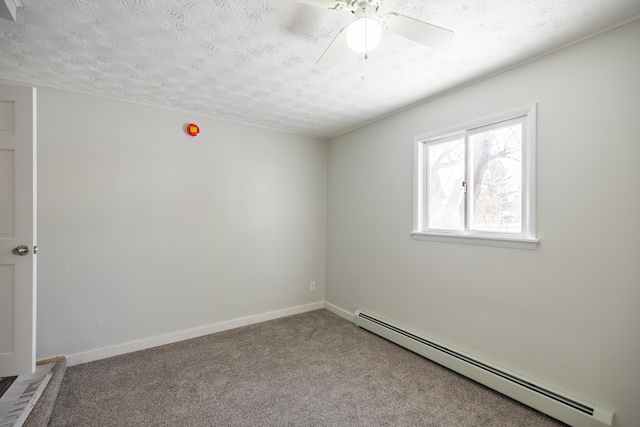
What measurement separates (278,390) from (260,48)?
245 cm

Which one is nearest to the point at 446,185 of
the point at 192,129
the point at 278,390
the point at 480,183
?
the point at 480,183

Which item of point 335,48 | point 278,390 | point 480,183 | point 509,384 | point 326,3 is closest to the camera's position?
point 326,3

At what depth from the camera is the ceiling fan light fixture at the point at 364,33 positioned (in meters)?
1.29

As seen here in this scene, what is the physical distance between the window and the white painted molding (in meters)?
1.44

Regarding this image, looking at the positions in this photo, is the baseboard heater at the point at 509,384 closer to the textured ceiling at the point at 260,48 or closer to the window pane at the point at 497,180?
the window pane at the point at 497,180

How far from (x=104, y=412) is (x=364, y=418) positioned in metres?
1.73

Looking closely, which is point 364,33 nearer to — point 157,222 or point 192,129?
point 192,129

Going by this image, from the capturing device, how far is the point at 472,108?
7.55 ft

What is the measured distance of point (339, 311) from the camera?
12.0 ft

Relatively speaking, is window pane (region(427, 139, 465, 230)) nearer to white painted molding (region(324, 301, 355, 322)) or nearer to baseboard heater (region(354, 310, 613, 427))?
baseboard heater (region(354, 310, 613, 427))

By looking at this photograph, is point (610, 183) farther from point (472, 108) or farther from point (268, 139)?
point (268, 139)

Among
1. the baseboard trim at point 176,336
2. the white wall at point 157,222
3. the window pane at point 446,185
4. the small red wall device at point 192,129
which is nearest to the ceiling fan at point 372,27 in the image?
the window pane at point 446,185

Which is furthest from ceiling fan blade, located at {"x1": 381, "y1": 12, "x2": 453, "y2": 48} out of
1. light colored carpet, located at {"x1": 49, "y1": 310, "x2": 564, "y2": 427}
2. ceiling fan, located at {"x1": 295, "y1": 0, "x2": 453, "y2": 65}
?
light colored carpet, located at {"x1": 49, "y1": 310, "x2": 564, "y2": 427}

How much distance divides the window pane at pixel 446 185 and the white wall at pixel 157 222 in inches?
66.3
